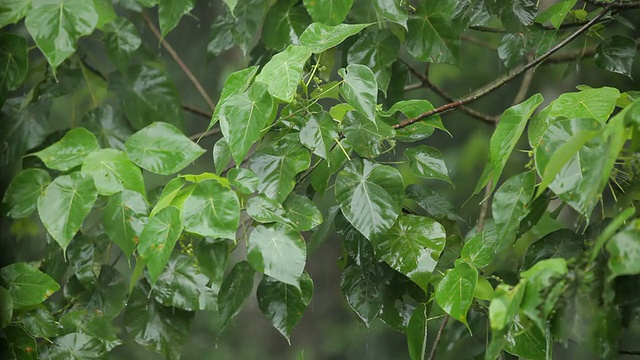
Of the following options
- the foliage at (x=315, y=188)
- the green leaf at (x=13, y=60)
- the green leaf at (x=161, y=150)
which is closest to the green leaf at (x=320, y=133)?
the foliage at (x=315, y=188)

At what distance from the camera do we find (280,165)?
3.09ft

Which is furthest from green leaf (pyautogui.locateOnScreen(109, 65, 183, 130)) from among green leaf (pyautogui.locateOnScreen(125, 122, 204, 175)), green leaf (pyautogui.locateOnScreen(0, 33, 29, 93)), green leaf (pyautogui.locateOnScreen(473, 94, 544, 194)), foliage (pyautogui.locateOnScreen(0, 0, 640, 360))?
green leaf (pyautogui.locateOnScreen(473, 94, 544, 194))

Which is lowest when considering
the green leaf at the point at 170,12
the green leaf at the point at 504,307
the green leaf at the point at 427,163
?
the green leaf at the point at 427,163

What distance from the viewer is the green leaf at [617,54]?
1.12 metres

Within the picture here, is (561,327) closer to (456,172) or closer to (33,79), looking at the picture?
(33,79)

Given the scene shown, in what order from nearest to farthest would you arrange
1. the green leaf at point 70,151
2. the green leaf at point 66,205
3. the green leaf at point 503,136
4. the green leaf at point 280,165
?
the green leaf at point 503,136
the green leaf at point 280,165
the green leaf at point 66,205
the green leaf at point 70,151

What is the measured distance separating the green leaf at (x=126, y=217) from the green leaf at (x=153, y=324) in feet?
0.60

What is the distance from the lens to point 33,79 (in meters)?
1.67

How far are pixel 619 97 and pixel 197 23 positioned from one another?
75.9 inches

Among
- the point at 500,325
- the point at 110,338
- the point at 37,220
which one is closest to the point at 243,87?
the point at 500,325

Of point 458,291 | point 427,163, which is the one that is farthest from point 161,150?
point 458,291

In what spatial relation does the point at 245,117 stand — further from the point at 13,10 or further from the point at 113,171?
the point at 13,10

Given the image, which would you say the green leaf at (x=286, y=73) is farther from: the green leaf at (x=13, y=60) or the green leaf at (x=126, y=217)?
the green leaf at (x=13, y=60)

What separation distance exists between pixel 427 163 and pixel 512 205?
21cm
